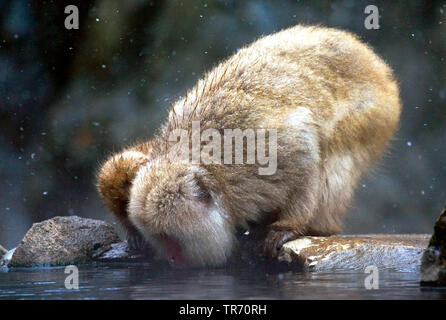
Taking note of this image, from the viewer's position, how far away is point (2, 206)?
9.78 m

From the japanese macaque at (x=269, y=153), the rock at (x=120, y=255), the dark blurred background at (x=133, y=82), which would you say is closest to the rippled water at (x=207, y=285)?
the japanese macaque at (x=269, y=153)

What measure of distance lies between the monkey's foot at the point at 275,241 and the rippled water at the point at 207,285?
18cm

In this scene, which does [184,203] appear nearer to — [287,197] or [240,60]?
[287,197]

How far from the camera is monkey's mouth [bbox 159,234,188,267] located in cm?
548

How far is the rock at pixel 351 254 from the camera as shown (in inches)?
208

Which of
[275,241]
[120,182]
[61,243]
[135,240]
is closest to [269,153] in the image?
[275,241]

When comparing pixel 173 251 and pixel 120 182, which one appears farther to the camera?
pixel 120 182

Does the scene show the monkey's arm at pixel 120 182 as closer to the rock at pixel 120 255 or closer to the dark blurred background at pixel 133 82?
the rock at pixel 120 255

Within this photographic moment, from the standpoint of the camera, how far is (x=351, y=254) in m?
5.40

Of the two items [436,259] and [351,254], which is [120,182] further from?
[436,259]

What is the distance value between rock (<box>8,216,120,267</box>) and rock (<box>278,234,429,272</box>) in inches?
73.5

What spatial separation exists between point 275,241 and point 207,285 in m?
1.32

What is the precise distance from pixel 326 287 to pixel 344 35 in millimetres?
3425
